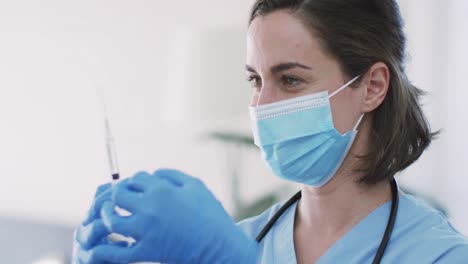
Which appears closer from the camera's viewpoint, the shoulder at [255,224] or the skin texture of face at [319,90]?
the skin texture of face at [319,90]

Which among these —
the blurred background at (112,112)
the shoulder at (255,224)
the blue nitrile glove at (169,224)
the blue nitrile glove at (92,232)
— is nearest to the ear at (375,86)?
the shoulder at (255,224)

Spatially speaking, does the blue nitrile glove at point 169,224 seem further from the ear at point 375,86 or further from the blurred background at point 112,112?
the blurred background at point 112,112

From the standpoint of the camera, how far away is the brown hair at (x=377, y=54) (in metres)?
1.14

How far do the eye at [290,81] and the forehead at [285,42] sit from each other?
0.04 meters

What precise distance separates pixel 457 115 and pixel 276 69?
4.65ft

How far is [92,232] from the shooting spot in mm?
909

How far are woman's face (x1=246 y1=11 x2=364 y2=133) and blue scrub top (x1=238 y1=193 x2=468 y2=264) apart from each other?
0.19 metres

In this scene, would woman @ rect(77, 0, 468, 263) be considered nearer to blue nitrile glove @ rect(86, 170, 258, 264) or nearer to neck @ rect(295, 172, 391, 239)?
neck @ rect(295, 172, 391, 239)

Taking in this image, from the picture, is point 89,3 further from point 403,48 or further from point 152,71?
point 403,48

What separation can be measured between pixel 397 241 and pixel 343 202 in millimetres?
145

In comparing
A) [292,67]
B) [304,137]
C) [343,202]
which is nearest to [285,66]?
[292,67]

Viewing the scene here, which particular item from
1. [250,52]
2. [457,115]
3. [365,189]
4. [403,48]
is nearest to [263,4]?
[250,52]

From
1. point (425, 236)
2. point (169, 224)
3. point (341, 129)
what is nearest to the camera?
point (169, 224)

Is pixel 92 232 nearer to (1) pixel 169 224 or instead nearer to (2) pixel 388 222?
(1) pixel 169 224
